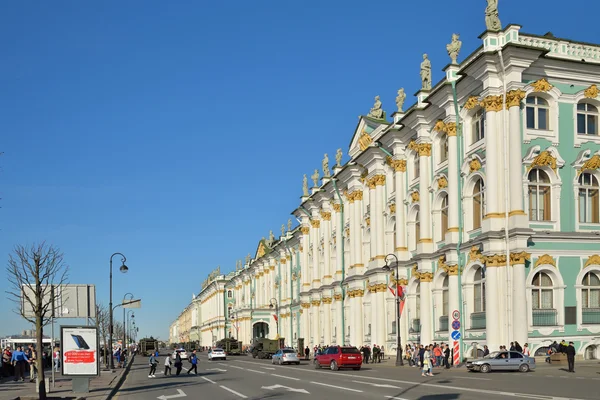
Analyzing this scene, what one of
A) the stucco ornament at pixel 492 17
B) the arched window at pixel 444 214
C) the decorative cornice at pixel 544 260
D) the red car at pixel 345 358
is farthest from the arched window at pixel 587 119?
the red car at pixel 345 358

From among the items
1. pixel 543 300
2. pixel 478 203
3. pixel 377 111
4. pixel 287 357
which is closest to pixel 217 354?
pixel 287 357

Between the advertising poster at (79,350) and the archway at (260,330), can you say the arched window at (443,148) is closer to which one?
the advertising poster at (79,350)

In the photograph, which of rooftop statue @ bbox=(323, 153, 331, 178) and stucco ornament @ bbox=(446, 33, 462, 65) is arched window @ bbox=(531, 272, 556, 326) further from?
rooftop statue @ bbox=(323, 153, 331, 178)

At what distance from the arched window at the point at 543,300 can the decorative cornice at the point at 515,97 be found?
377 inches

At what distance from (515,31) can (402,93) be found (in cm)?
1633

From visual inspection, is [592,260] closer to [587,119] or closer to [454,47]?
[587,119]

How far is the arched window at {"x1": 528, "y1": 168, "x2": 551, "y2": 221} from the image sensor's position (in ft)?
139

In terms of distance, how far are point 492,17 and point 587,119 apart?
830 centimetres

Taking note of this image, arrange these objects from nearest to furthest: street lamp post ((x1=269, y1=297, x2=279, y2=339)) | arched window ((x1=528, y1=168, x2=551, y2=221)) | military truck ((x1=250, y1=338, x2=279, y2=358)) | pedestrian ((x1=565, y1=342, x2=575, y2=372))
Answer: pedestrian ((x1=565, y1=342, x2=575, y2=372)) → arched window ((x1=528, y1=168, x2=551, y2=221)) → military truck ((x1=250, y1=338, x2=279, y2=358)) → street lamp post ((x1=269, y1=297, x2=279, y2=339))

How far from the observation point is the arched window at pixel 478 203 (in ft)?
145

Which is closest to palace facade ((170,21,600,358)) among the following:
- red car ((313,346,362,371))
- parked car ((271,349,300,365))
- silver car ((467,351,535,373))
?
silver car ((467,351,535,373))

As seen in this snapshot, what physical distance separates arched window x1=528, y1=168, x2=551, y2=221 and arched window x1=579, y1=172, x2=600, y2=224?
2.22 m

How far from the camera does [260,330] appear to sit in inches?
4808

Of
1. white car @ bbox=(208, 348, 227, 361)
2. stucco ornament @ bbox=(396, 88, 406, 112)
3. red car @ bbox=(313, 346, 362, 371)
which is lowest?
white car @ bbox=(208, 348, 227, 361)
